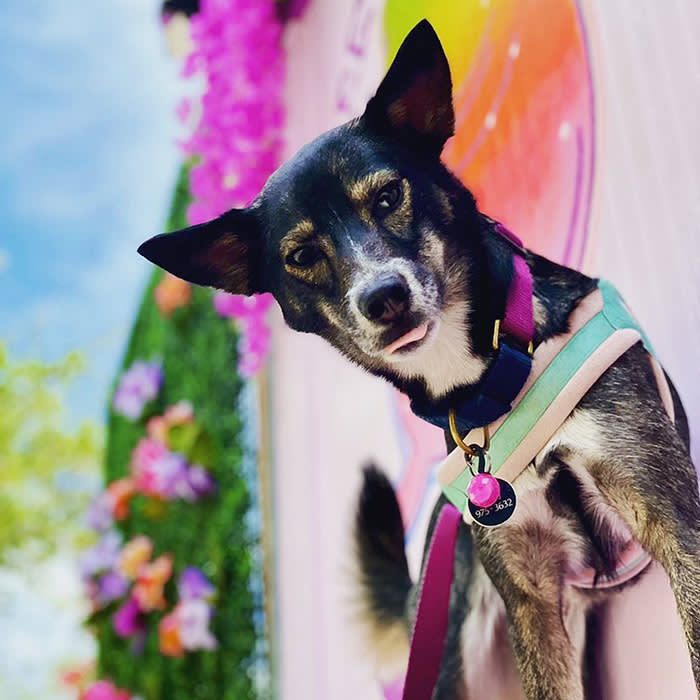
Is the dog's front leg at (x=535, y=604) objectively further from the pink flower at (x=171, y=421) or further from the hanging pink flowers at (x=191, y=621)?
the pink flower at (x=171, y=421)

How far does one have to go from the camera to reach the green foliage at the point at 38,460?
4328mm

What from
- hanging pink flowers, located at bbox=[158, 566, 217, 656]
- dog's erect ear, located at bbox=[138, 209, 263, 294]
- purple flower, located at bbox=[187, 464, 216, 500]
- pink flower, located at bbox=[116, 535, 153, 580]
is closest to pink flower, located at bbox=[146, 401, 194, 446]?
purple flower, located at bbox=[187, 464, 216, 500]

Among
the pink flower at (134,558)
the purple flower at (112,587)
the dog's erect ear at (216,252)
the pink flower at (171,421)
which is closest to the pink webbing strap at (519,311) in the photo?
the dog's erect ear at (216,252)

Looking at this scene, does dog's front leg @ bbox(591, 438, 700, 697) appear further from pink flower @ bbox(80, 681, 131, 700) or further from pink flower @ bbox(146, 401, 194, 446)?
pink flower @ bbox(80, 681, 131, 700)

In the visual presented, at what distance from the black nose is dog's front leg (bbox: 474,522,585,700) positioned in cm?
A: 23

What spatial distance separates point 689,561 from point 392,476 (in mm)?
881

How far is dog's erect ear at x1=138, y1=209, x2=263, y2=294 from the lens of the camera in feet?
1.98

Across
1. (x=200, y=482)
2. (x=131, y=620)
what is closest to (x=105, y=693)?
(x=131, y=620)

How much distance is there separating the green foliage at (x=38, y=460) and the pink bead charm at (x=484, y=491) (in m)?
4.02

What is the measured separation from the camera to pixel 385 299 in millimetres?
613

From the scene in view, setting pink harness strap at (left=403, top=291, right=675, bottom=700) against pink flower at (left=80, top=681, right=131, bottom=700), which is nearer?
pink harness strap at (left=403, top=291, right=675, bottom=700)

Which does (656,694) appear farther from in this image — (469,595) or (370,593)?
(370,593)

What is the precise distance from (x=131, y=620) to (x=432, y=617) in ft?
7.73

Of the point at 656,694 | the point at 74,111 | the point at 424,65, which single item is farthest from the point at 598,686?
the point at 74,111
